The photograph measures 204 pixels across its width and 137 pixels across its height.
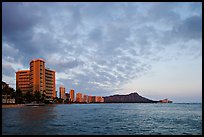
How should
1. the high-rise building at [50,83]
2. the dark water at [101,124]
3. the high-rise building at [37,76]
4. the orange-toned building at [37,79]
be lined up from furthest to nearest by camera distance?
the high-rise building at [50,83] → the orange-toned building at [37,79] → the high-rise building at [37,76] → the dark water at [101,124]

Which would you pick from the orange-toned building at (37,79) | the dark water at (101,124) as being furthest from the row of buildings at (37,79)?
the dark water at (101,124)

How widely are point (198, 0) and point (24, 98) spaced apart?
Answer: 110m

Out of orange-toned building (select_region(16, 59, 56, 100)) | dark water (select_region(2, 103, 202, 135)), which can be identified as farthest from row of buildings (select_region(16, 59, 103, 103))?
dark water (select_region(2, 103, 202, 135))

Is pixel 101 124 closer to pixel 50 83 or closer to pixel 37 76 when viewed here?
pixel 37 76

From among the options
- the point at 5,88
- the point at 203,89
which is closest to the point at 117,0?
the point at 203,89

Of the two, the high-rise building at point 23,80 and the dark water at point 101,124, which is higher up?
the high-rise building at point 23,80

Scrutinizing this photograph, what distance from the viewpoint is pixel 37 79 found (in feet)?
438

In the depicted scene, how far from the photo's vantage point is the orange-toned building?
133625 mm

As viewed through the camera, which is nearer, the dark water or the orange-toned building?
the dark water

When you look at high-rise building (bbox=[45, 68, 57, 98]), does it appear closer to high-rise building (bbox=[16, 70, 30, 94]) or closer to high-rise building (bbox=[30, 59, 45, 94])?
high-rise building (bbox=[30, 59, 45, 94])

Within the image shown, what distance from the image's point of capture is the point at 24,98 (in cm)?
10619

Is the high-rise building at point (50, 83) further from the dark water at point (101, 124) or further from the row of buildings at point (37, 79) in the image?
the dark water at point (101, 124)

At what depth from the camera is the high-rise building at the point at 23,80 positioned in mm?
145875

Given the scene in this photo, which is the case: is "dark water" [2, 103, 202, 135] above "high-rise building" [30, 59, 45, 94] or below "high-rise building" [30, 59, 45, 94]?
below
